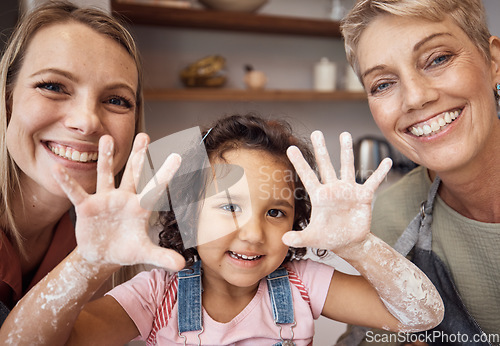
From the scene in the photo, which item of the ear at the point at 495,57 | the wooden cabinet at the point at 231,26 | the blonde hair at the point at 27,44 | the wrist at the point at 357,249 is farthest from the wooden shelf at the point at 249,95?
the wrist at the point at 357,249

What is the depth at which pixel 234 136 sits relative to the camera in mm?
614

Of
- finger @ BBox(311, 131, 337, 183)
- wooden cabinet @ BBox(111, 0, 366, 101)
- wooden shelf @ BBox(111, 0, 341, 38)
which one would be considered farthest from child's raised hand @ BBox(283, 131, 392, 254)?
wooden shelf @ BBox(111, 0, 341, 38)

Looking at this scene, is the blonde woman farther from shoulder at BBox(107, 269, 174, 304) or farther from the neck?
the neck

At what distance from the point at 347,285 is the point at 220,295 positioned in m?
0.20

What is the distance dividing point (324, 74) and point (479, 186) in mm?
451

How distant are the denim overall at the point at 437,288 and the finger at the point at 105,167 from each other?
443 mm

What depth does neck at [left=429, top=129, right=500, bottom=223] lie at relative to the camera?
2.44ft

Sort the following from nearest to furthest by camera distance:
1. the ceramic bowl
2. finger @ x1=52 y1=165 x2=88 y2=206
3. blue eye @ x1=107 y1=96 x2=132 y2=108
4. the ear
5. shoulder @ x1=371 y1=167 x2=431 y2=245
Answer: finger @ x1=52 y1=165 x2=88 y2=206 < blue eye @ x1=107 y1=96 x2=132 y2=108 < the ear < shoulder @ x1=371 y1=167 x2=431 y2=245 < the ceramic bowl

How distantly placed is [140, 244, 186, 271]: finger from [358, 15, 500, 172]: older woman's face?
41cm

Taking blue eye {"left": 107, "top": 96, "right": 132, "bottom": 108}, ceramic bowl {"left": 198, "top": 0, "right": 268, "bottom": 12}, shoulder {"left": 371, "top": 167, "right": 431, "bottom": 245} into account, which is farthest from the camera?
ceramic bowl {"left": 198, "top": 0, "right": 268, "bottom": 12}

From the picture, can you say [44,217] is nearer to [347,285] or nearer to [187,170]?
[187,170]

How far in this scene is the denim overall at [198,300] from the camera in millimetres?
620

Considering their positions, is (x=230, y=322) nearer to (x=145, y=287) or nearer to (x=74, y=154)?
(x=145, y=287)

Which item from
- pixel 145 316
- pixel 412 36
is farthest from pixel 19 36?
pixel 412 36
